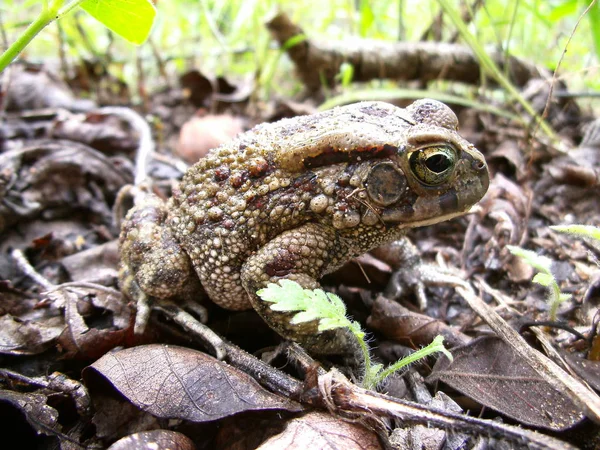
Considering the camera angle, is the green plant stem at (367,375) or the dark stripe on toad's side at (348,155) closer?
the green plant stem at (367,375)

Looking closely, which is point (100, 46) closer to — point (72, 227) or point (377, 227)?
point (72, 227)

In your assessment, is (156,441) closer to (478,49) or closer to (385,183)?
(385,183)

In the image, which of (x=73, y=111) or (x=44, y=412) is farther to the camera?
(x=73, y=111)

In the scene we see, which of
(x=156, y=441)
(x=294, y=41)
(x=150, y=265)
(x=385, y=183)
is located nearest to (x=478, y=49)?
(x=294, y=41)

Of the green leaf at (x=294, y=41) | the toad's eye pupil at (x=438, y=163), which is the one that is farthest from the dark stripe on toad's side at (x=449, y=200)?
the green leaf at (x=294, y=41)

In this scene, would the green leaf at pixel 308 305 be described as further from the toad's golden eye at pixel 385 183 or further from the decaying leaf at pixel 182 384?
the toad's golden eye at pixel 385 183

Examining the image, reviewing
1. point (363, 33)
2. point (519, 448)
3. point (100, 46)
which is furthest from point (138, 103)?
point (519, 448)

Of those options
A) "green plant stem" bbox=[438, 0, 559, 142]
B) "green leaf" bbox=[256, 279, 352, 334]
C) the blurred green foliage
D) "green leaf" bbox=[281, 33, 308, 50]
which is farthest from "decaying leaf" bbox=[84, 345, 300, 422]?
the blurred green foliage
